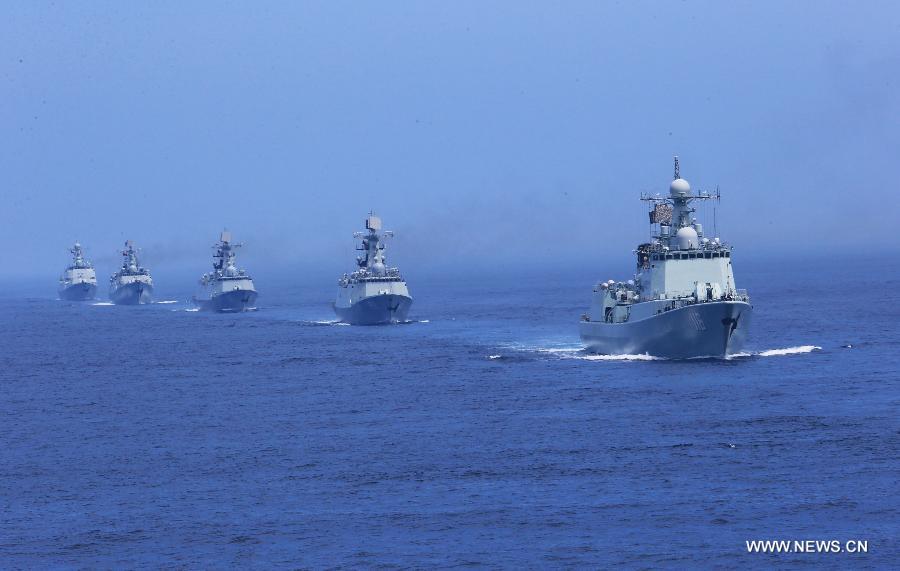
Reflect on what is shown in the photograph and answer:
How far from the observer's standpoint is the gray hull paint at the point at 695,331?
73.1 metres

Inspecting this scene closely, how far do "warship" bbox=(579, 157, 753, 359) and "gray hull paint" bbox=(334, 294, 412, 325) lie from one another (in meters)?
41.0

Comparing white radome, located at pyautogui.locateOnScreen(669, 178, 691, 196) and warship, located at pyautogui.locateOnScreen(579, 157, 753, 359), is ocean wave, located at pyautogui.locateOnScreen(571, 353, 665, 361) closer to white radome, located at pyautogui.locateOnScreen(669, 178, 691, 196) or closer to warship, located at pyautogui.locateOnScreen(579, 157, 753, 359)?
warship, located at pyautogui.locateOnScreen(579, 157, 753, 359)

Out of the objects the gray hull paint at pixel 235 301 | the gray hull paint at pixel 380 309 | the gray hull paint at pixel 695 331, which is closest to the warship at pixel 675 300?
the gray hull paint at pixel 695 331

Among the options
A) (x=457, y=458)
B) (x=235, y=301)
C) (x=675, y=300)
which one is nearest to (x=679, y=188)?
(x=675, y=300)

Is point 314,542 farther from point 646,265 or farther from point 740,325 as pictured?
point 646,265

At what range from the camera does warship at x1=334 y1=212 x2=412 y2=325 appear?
12688 centimetres

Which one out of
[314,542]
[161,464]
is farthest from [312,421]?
[314,542]

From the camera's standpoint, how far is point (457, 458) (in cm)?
4700

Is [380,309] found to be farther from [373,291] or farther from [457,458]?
Answer: [457,458]

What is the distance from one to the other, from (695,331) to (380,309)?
5757 cm

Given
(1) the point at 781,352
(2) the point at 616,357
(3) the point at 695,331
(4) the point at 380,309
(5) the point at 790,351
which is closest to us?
(3) the point at 695,331

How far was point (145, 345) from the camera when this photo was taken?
11100 cm

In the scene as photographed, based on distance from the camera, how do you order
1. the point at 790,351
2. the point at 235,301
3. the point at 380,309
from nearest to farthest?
the point at 790,351
the point at 380,309
the point at 235,301

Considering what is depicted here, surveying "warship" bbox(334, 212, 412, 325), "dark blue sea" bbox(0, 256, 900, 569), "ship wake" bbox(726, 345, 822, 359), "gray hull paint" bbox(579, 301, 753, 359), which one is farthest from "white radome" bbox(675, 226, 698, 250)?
"warship" bbox(334, 212, 412, 325)
